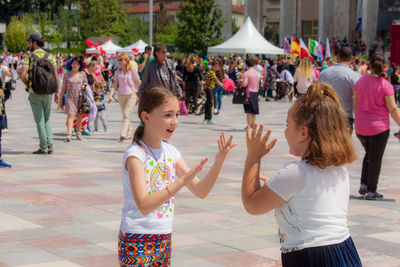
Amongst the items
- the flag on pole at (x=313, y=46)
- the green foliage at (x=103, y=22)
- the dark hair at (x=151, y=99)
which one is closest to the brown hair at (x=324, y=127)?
the dark hair at (x=151, y=99)

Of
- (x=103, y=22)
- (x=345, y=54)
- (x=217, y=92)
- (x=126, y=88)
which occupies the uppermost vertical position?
(x=345, y=54)

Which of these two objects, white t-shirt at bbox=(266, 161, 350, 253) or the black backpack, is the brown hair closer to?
white t-shirt at bbox=(266, 161, 350, 253)

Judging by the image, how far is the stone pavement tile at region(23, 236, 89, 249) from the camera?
609 centimetres

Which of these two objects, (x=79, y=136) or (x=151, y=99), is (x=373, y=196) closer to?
(x=151, y=99)

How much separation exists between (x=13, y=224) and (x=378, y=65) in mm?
4403

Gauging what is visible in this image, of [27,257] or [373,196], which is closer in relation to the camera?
[27,257]

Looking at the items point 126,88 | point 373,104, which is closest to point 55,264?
point 373,104

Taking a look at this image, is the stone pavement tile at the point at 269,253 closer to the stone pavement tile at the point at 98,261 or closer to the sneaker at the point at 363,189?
the stone pavement tile at the point at 98,261

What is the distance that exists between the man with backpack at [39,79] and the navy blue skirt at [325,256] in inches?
361

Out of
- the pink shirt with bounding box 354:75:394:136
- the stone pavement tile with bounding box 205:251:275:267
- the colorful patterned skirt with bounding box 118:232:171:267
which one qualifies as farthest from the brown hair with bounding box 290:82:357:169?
the pink shirt with bounding box 354:75:394:136

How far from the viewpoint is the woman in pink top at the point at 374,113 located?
8.37 meters

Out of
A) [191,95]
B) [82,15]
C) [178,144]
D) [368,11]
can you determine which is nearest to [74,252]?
[178,144]

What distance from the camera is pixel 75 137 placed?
1519 centimetres

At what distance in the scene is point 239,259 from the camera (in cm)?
575
